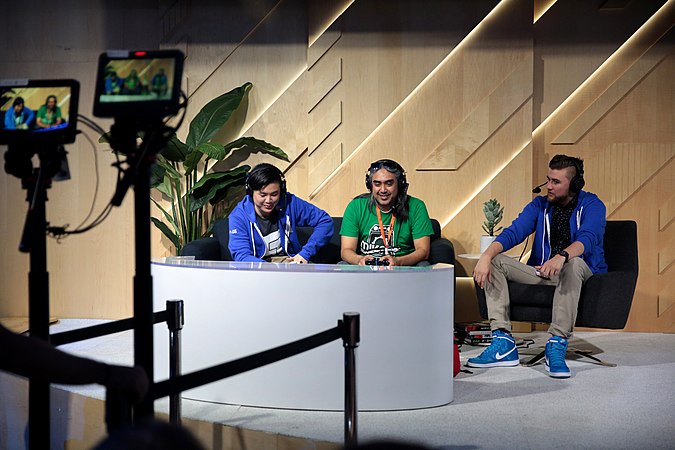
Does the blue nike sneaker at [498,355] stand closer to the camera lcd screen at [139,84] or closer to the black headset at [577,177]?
the black headset at [577,177]

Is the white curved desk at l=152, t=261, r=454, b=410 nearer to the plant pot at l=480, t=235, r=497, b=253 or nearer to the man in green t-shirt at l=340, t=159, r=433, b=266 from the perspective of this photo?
the man in green t-shirt at l=340, t=159, r=433, b=266

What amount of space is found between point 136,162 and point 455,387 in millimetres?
2638

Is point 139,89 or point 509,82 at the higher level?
point 509,82

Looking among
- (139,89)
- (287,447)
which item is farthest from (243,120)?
(139,89)

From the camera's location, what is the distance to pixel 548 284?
477 cm

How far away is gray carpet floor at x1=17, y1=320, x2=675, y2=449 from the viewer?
3283mm

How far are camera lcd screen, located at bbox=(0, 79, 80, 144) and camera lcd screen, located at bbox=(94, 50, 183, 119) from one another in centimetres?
19

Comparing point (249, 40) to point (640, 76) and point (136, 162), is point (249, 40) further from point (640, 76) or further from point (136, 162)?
point (136, 162)

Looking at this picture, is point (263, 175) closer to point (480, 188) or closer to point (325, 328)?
point (325, 328)

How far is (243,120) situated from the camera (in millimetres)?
6098

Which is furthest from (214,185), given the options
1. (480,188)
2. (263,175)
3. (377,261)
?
(480,188)

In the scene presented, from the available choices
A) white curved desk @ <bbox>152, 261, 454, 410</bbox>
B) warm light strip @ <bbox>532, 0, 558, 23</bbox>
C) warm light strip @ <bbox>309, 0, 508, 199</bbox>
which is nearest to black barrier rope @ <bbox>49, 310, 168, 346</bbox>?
white curved desk @ <bbox>152, 261, 454, 410</bbox>

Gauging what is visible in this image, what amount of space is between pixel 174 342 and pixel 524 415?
145cm

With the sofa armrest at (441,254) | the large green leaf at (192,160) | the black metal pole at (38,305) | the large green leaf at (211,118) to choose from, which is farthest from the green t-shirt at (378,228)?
the black metal pole at (38,305)
